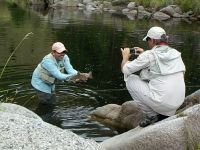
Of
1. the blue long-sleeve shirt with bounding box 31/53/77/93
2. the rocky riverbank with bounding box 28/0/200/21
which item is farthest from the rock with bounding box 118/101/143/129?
the rocky riverbank with bounding box 28/0/200/21

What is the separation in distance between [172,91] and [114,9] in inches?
1894

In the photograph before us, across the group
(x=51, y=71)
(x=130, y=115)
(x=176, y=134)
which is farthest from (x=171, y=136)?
(x=51, y=71)

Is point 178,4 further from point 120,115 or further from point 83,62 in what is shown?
point 120,115

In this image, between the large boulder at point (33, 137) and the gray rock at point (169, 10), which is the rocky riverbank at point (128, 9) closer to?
the gray rock at point (169, 10)

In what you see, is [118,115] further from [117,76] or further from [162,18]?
[162,18]

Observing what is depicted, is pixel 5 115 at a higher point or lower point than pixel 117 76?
higher

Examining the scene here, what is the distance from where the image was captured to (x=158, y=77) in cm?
771

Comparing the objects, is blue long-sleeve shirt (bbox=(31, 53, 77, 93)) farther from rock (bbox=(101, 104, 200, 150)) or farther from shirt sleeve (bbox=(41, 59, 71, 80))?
rock (bbox=(101, 104, 200, 150))

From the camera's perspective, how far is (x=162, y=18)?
45.9 meters

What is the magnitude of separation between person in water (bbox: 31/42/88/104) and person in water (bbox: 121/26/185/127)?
2.33 meters

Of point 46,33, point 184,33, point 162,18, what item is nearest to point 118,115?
point 46,33

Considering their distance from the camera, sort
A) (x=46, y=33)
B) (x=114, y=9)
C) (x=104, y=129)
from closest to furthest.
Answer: (x=104, y=129)
(x=46, y=33)
(x=114, y=9)

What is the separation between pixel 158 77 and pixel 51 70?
319cm

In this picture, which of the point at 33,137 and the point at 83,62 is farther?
the point at 83,62
